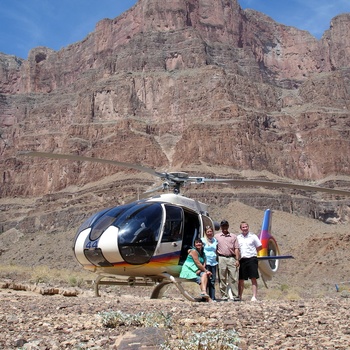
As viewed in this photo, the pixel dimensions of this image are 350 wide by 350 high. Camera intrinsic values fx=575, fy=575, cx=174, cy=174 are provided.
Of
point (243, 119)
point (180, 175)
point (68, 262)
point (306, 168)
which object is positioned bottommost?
point (68, 262)

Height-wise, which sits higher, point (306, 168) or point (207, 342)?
point (306, 168)

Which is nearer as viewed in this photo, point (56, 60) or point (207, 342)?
point (207, 342)

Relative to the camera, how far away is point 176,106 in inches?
4250

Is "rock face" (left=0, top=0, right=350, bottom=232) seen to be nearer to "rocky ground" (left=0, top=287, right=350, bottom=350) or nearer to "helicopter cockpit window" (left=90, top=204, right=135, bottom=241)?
"helicopter cockpit window" (left=90, top=204, right=135, bottom=241)

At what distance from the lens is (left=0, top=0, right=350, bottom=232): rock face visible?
320 feet

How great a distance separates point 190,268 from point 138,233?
4.20 ft

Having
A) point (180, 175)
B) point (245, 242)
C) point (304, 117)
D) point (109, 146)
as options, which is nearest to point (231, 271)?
point (245, 242)

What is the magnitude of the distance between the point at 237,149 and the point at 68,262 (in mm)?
42392

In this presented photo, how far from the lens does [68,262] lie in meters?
60.6

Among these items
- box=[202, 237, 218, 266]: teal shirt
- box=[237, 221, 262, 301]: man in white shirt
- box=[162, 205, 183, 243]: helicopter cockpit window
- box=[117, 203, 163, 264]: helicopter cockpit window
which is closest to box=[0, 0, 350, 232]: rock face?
box=[162, 205, 183, 243]: helicopter cockpit window

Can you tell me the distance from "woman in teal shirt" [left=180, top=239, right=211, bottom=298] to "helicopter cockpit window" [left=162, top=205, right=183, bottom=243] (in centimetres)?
76

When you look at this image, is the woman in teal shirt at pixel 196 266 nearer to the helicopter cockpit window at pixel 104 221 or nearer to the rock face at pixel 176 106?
the helicopter cockpit window at pixel 104 221

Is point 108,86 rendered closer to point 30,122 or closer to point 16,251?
point 30,122

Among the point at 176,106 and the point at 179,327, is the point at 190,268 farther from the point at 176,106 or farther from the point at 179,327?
the point at 176,106
